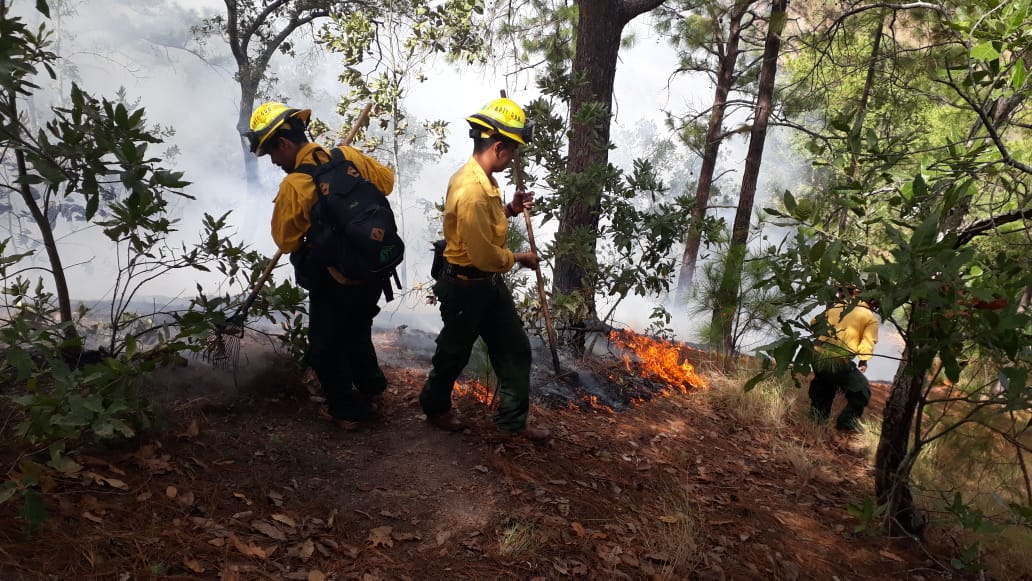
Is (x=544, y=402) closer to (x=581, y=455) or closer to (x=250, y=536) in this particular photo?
(x=581, y=455)

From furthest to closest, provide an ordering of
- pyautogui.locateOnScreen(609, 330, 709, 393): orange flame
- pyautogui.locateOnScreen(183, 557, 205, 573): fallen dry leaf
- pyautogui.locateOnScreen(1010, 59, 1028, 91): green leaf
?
pyautogui.locateOnScreen(609, 330, 709, 393): orange flame < pyautogui.locateOnScreen(1010, 59, 1028, 91): green leaf < pyautogui.locateOnScreen(183, 557, 205, 573): fallen dry leaf

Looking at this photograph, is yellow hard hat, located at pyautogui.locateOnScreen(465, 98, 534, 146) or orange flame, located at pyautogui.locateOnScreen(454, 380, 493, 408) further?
orange flame, located at pyautogui.locateOnScreen(454, 380, 493, 408)

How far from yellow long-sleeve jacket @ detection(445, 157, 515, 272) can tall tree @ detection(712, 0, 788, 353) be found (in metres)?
3.65

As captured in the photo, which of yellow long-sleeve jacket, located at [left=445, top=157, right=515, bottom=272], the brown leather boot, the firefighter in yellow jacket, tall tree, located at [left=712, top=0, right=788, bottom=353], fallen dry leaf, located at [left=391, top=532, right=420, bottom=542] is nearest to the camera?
fallen dry leaf, located at [left=391, top=532, right=420, bottom=542]

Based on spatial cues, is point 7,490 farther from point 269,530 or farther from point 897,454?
point 897,454

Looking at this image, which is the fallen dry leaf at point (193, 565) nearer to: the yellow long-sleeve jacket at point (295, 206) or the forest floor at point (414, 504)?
the forest floor at point (414, 504)

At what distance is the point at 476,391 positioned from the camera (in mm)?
4531

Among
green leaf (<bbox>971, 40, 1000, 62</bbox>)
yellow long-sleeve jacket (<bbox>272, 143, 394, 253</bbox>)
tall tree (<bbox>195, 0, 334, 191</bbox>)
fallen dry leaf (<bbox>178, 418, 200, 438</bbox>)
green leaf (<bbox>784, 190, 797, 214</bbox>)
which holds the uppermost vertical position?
tall tree (<bbox>195, 0, 334, 191</bbox>)

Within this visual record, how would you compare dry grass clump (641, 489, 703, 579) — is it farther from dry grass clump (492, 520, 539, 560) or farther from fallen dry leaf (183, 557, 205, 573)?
fallen dry leaf (183, 557, 205, 573)

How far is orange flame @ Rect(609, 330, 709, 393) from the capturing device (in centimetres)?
625

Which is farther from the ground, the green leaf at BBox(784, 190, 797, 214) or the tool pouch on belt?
the green leaf at BBox(784, 190, 797, 214)

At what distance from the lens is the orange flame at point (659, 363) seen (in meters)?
6.25

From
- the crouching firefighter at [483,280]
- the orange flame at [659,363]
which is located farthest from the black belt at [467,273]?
the orange flame at [659,363]

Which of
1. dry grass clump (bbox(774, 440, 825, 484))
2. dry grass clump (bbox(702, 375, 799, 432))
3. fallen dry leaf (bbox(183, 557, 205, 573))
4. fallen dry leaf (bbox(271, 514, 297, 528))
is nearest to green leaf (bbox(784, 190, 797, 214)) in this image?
dry grass clump (bbox(774, 440, 825, 484))
